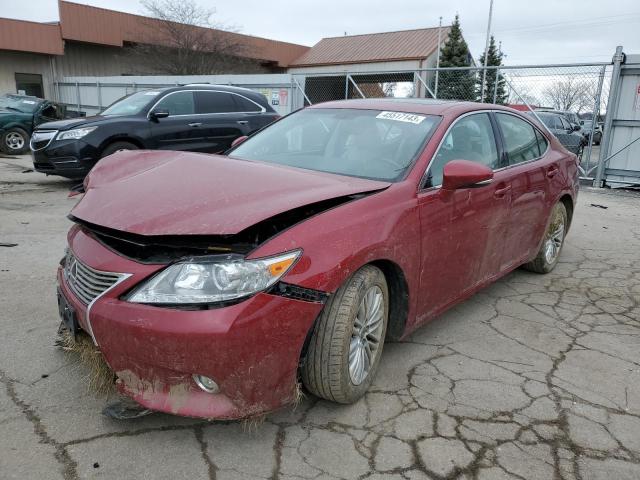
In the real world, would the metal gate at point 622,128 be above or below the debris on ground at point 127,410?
above

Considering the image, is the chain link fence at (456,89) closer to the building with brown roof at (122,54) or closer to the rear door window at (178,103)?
the building with brown roof at (122,54)

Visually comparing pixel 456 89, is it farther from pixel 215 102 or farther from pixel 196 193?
pixel 196 193

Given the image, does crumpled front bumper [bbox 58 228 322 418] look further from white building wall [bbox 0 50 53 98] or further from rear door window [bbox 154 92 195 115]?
white building wall [bbox 0 50 53 98]

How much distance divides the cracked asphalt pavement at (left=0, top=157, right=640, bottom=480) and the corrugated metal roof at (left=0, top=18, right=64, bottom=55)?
28.8m

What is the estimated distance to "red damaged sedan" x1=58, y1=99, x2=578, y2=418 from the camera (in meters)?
2.17

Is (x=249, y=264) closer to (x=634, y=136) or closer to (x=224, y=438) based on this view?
(x=224, y=438)

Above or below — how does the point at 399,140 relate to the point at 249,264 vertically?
above

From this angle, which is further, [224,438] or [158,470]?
[224,438]

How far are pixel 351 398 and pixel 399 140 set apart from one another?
163 centimetres

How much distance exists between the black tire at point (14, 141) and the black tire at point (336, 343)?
13449mm

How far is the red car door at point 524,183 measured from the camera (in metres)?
4.04

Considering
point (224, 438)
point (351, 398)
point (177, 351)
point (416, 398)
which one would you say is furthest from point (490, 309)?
point (177, 351)

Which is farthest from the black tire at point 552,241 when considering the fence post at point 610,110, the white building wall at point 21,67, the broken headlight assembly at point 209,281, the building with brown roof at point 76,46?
the white building wall at point 21,67

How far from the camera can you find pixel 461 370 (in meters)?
3.22
